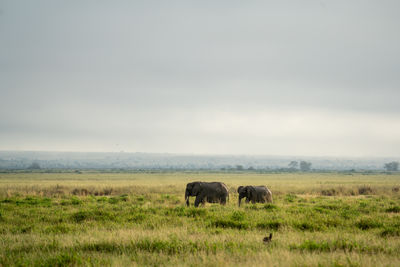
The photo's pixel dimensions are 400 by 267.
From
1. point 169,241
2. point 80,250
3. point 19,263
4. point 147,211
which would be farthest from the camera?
point 147,211

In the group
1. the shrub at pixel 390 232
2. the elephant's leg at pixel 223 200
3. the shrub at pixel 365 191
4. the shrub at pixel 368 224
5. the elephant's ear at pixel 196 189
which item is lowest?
the shrub at pixel 365 191

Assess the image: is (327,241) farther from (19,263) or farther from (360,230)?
(19,263)

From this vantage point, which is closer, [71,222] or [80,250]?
[80,250]

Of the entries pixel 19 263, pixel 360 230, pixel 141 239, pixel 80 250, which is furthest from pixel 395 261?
pixel 19 263

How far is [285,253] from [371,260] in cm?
209

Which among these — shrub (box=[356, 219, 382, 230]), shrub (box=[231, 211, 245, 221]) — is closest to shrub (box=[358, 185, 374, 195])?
shrub (box=[356, 219, 382, 230])

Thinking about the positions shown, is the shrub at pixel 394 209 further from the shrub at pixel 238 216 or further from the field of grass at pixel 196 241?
the shrub at pixel 238 216

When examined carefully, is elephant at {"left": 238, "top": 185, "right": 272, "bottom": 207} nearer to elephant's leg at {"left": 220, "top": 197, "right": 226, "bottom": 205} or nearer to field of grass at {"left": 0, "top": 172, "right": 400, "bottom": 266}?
elephant's leg at {"left": 220, "top": 197, "right": 226, "bottom": 205}

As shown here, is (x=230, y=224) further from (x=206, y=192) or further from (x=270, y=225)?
(x=206, y=192)

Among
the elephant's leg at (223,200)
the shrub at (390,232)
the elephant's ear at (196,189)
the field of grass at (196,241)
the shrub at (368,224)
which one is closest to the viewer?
the field of grass at (196,241)

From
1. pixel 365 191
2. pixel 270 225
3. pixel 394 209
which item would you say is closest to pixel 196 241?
pixel 270 225

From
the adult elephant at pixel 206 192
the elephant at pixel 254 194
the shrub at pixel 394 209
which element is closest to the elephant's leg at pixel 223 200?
the adult elephant at pixel 206 192

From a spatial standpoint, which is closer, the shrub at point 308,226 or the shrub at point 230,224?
the shrub at point 308,226

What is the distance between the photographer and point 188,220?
1616 cm
